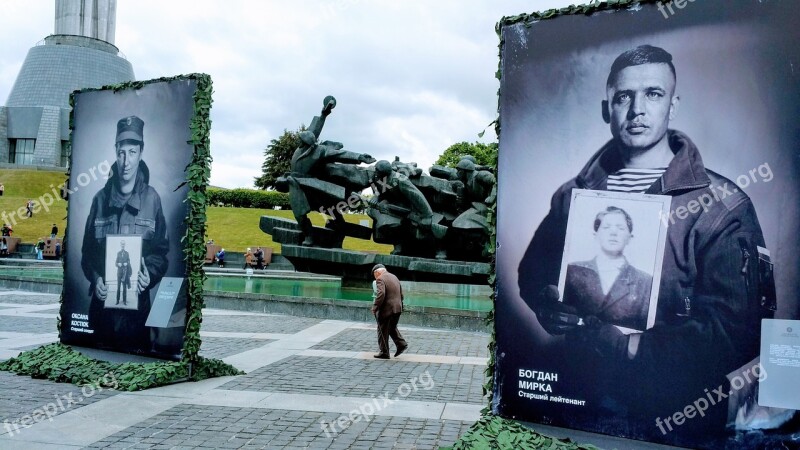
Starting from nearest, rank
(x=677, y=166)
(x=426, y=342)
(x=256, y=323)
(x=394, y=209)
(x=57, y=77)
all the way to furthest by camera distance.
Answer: (x=677, y=166) → (x=426, y=342) → (x=256, y=323) → (x=394, y=209) → (x=57, y=77)

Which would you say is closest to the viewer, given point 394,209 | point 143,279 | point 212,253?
point 143,279

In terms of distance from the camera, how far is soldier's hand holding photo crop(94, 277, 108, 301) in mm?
9328

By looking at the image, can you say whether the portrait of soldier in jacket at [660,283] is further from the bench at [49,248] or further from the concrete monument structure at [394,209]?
the bench at [49,248]

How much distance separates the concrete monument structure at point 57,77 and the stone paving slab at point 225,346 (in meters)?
71.6

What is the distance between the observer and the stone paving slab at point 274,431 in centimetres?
580

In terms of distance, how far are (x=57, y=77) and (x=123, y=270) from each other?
8361 cm

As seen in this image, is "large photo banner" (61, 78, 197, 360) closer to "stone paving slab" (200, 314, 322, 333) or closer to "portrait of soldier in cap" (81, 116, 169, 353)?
"portrait of soldier in cap" (81, 116, 169, 353)

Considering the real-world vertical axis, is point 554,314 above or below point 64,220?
below

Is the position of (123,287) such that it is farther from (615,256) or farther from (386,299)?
(615,256)

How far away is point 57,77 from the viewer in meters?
80.2

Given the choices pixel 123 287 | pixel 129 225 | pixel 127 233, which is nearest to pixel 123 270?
pixel 123 287

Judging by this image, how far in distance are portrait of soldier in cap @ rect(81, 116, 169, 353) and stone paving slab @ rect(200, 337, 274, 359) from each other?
1.77 meters

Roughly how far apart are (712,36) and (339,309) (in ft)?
42.1

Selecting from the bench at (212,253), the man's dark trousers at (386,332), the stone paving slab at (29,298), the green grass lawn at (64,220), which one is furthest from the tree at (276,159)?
the man's dark trousers at (386,332)
